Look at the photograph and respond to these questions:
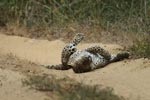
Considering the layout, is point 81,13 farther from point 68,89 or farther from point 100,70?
point 68,89

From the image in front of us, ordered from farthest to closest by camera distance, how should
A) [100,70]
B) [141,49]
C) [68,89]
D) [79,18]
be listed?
[79,18] < [141,49] < [100,70] < [68,89]

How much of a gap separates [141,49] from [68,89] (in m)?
2.73

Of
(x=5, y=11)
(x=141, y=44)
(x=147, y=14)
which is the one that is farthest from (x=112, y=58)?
(x=5, y=11)

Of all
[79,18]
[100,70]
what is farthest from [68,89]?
[79,18]

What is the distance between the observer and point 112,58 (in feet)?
26.7

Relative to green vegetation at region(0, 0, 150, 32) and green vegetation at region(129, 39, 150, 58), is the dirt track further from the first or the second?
green vegetation at region(0, 0, 150, 32)

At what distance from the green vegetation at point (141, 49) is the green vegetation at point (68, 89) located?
1.93 metres

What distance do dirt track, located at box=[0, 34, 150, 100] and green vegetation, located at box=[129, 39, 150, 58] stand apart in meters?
0.21

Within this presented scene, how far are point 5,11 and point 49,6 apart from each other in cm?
96

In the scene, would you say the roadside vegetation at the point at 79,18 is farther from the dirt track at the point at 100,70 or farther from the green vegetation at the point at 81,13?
the dirt track at the point at 100,70

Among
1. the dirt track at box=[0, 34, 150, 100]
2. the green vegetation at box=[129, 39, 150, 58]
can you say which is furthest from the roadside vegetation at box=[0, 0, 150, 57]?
the green vegetation at box=[129, 39, 150, 58]

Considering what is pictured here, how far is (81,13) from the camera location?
34.9ft

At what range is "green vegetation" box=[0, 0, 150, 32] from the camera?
9.99 m

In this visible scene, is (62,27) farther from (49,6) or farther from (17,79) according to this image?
(17,79)
